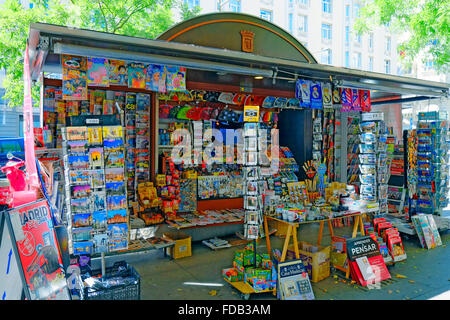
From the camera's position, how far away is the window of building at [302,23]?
27312mm

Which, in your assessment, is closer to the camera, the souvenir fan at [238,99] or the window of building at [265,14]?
the souvenir fan at [238,99]

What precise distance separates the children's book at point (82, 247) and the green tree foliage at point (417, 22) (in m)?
11.3

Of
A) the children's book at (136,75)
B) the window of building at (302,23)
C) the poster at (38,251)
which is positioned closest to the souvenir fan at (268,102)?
the children's book at (136,75)

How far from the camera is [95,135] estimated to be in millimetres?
4066

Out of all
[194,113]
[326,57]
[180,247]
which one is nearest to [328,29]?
[326,57]

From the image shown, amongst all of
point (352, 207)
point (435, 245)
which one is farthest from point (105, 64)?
point (435, 245)

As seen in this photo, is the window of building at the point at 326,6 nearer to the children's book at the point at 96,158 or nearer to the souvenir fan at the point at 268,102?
the souvenir fan at the point at 268,102

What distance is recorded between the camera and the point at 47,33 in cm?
395

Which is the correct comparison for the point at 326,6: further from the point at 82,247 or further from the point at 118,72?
the point at 82,247

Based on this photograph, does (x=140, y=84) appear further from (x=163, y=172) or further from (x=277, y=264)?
(x=277, y=264)

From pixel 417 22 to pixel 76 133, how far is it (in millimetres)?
11503

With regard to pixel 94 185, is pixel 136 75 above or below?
above

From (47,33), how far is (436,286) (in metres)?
6.27

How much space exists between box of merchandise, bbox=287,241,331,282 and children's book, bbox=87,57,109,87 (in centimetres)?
383
